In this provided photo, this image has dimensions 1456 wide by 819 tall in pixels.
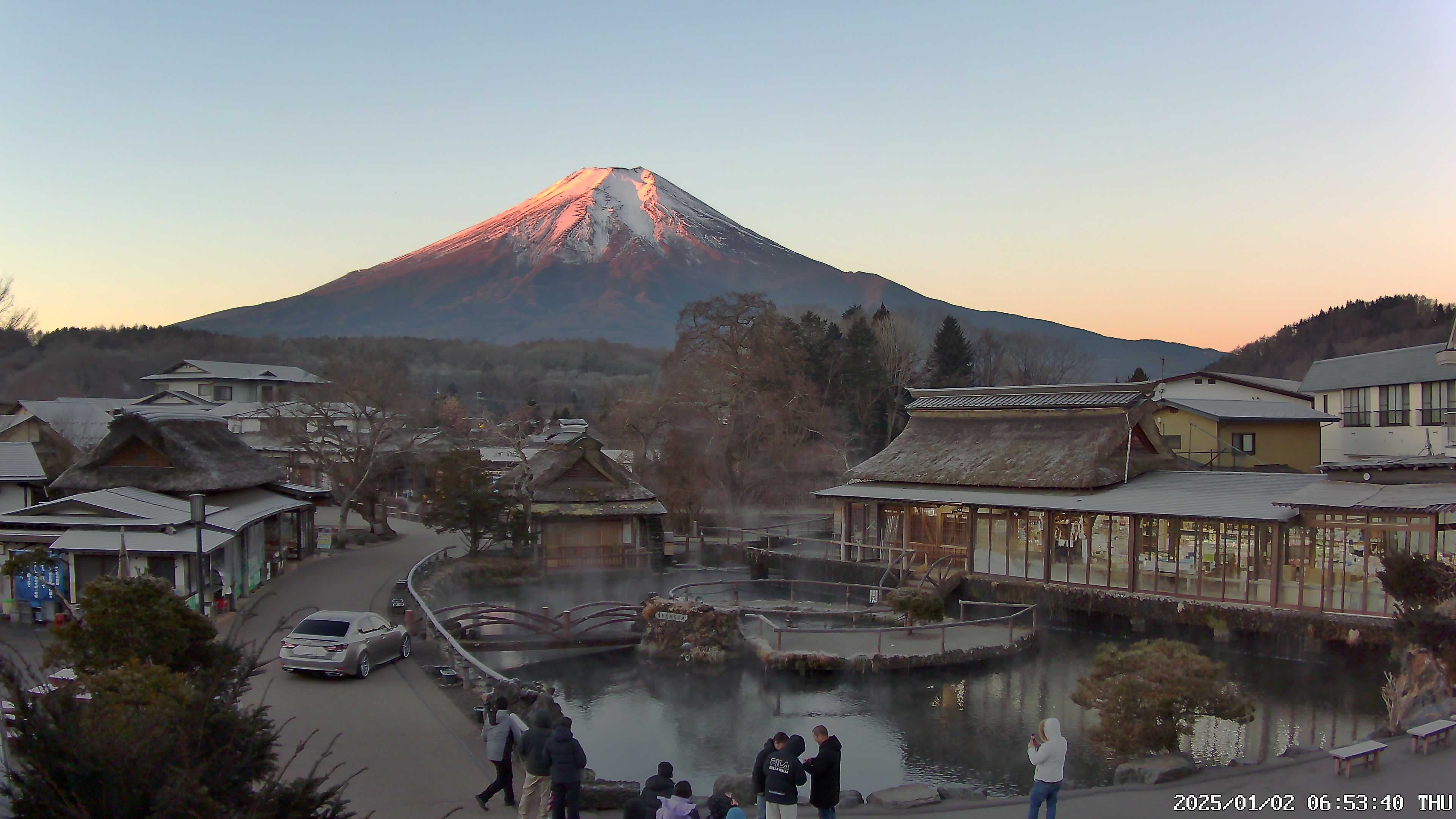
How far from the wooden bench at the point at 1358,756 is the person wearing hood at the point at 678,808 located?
7.15 m

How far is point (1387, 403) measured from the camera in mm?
38156

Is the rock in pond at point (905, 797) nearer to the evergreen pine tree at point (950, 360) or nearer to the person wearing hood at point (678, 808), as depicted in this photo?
the person wearing hood at point (678, 808)

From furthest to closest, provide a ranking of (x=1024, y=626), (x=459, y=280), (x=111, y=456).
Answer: (x=459, y=280), (x=111, y=456), (x=1024, y=626)

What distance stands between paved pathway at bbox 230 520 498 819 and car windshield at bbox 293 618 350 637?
0.73m

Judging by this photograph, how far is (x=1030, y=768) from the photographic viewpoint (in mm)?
12750

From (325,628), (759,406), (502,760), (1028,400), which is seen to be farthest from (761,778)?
(759,406)

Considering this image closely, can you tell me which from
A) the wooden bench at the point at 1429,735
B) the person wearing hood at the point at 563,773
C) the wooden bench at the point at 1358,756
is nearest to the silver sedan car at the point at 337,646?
the person wearing hood at the point at 563,773

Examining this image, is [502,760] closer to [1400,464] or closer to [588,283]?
[1400,464]

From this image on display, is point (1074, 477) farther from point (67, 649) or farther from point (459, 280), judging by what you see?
point (459, 280)

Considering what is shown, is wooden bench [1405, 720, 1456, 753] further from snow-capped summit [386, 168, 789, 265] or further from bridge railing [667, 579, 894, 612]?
snow-capped summit [386, 168, 789, 265]

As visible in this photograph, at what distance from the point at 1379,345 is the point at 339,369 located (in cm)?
7184

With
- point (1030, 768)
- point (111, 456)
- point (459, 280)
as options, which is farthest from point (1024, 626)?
point (459, 280)

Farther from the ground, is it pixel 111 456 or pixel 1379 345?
pixel 1379 345

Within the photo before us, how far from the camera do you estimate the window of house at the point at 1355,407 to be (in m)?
39.7
